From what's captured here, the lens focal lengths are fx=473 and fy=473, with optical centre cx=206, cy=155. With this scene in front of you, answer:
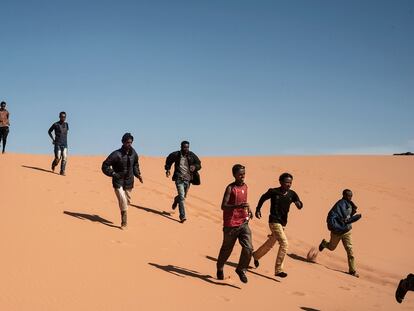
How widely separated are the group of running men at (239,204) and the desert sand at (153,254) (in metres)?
0.48

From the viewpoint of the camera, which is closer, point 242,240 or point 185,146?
point 242,240

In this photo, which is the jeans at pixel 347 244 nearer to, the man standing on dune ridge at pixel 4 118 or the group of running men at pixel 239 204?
the group of running men at pixel 239 204

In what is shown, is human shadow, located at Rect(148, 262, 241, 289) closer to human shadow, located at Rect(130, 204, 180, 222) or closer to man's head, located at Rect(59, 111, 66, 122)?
human shadow, located at Rect(130, 204, 180, 222)

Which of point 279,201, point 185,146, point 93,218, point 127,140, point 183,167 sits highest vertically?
point 185,146

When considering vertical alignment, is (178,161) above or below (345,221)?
above

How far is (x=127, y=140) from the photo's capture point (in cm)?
905

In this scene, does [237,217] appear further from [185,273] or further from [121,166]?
[121,166]

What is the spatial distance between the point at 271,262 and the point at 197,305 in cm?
386

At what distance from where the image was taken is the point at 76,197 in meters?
12.1

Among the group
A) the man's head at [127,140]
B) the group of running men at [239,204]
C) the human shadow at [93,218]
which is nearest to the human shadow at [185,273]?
the group of running men at [239,204]

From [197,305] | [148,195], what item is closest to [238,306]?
[197,305]

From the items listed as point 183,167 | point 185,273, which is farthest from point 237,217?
point 183,167

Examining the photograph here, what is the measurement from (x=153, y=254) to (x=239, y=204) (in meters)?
2.14

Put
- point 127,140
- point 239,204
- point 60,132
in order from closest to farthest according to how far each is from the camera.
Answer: point 239,204 → point 127,140 → point 60,132
